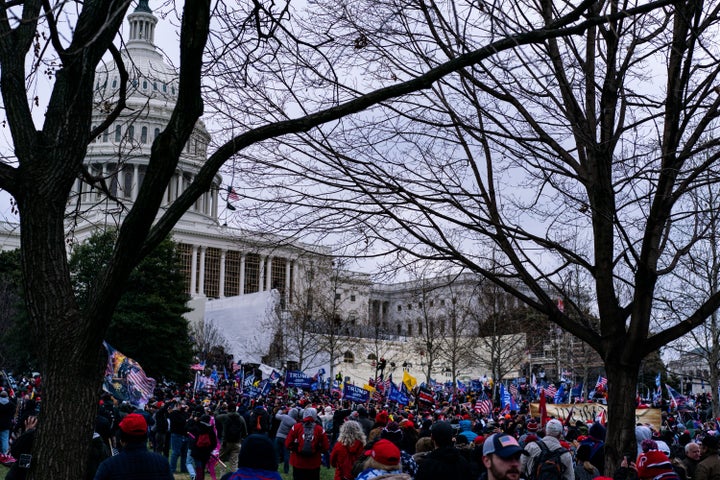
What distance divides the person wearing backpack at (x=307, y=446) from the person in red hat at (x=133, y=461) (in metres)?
6.51

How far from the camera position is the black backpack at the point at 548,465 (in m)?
8.88

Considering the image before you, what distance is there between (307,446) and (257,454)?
6.94m

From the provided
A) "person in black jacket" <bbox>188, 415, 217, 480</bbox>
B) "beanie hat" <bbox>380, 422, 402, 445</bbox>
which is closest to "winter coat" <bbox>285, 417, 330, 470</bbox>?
"beanie hat" <bbox>380, 422, 402, 445</bbox>

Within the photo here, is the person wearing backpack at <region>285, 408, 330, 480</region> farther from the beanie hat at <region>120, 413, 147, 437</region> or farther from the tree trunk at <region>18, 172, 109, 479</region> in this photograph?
the tree trunk at <region>18, 172, 109, 479</region>

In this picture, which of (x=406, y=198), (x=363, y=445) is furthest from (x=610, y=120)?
(x=363, y=445)

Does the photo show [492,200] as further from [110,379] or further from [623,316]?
[110,379]

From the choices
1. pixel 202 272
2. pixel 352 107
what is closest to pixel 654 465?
pixel 352 107

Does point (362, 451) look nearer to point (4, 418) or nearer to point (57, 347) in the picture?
point (57, 347)

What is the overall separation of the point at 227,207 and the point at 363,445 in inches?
184

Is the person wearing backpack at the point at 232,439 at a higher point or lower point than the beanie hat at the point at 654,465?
lower

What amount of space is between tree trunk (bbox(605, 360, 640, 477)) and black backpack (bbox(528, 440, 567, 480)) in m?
0.50

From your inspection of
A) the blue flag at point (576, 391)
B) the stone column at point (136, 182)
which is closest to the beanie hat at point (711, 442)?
the stone column at point (136, 182)

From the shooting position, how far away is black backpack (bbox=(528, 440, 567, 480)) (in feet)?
29.1

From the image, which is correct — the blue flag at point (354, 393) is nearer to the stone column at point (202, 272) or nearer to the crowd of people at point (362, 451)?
the crowd of people at point (362, 451)
